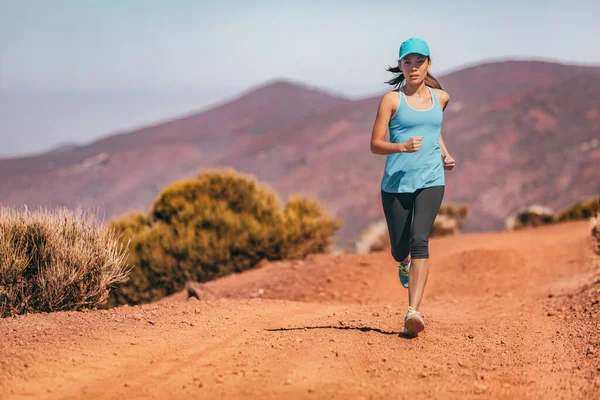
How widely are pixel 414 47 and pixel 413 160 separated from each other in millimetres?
921

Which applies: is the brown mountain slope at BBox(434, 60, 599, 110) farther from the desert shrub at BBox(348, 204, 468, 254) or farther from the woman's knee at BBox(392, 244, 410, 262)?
the woman's knee at BBox(392, 244, 410, 262)

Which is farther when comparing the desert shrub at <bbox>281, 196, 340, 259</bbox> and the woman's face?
the desert shrub at <bbox>281, 196, 340, 259</bbox>

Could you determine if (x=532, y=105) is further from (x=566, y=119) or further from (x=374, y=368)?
(x=374, y=368)

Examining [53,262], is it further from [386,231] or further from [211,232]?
[386,231]

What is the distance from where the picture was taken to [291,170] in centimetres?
3962

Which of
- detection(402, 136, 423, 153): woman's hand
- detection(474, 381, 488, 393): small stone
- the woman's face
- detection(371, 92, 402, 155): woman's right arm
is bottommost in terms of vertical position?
detection(474, 381, 488, 393): small stone

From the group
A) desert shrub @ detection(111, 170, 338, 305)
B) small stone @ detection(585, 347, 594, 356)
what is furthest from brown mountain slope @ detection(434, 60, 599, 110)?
small stone @ detection(585, 347, 594, 356)

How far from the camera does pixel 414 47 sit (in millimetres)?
6188

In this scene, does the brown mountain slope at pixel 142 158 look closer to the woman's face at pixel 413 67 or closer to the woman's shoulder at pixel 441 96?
the woman's shoulder at pixel 441 96

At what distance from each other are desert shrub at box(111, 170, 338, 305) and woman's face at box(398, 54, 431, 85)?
828 centimetres

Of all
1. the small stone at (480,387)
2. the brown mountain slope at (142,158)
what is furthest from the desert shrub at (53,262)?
the brown mountain slope at (142,158)

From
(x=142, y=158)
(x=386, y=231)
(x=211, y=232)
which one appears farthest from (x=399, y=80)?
(x=142, y=158)

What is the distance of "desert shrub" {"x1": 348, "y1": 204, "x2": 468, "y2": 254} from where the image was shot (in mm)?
21828

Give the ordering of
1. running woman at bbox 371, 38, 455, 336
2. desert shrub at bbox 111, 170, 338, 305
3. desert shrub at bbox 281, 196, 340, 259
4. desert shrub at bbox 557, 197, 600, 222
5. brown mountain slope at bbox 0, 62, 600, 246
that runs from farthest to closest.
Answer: brown mountain slope at bbox 0, 62, 600, 246 < desert shrub at bbox 557, 197, 600, 222 < desert shrub at bbox 281, 196, 340, 259 < desert shrub at bbox 111, 170, 338, 305 < running woman at bbox 371, 38, 455, 336
